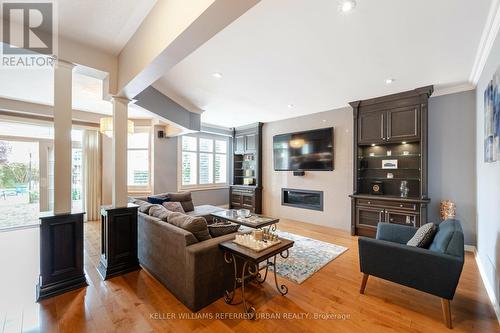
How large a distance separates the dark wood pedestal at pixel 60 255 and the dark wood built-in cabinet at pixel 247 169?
4386 millimetres

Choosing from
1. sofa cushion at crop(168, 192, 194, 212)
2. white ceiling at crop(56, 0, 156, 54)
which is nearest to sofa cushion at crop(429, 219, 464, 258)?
white ceiling at crop(56, 0, 156, 54)

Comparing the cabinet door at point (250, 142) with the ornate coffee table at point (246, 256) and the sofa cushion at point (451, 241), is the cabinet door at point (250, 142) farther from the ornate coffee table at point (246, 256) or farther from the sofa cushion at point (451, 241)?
the sofa cushion at point (451, 241)

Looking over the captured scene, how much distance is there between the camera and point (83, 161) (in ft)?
17.6

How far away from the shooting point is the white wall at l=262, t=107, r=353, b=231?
470 cm

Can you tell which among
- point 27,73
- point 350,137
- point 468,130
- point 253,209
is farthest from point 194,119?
point 468,130

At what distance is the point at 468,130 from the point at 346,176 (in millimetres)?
2055

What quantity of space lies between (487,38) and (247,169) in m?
5.57

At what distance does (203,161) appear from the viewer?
6.77m

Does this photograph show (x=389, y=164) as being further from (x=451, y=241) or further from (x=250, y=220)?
(x=250, y=220)

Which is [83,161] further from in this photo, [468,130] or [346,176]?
[468,130]

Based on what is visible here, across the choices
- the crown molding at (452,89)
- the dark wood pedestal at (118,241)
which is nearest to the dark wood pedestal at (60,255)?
the dark wood pedestal at (118,241)

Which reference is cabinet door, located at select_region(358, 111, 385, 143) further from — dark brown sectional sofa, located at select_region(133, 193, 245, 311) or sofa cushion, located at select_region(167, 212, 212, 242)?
sofa cushion, located at select_region(167, 212, 212, 242)

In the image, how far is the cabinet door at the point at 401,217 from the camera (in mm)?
3672

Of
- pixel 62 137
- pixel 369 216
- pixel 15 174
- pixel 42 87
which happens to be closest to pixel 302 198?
pixel 369 216
